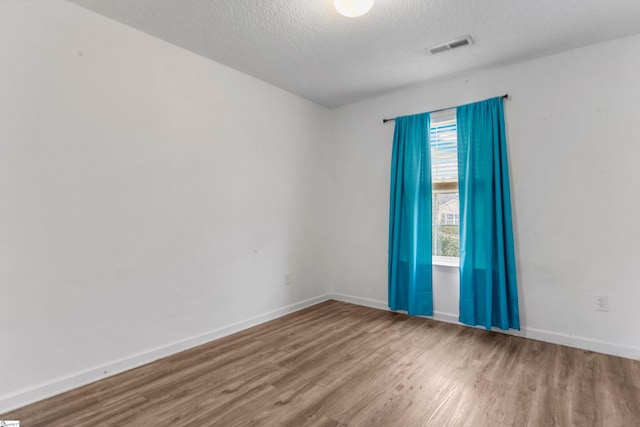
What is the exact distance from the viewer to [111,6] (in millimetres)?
2277

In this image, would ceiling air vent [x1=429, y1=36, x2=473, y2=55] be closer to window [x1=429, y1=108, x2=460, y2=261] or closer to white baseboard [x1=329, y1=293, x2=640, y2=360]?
window [x1=429, y1=108, x2=460, y2=261]

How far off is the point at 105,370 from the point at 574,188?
4.10 meters

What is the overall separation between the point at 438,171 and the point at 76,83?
342 cm

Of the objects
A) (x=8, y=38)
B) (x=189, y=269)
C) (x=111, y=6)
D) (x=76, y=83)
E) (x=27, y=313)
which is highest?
(x=111, y=6)

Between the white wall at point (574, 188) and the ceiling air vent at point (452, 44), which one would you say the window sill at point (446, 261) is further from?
the ceiling air vent at point (452, 44)

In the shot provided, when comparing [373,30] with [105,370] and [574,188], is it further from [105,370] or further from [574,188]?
[105,370]

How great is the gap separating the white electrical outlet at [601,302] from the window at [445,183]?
1.21 metres

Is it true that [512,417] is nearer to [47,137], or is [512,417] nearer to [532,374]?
[532,374]

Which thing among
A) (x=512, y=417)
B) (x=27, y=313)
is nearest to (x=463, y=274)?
(x=512, y=417)

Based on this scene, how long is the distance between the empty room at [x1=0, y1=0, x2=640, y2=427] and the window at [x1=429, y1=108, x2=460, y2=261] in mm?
26

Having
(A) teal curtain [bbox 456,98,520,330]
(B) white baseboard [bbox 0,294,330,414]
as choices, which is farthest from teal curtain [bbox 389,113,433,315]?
(B) white baseboard [bbox 0,294,330,414]

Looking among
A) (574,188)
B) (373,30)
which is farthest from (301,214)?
(574,188)

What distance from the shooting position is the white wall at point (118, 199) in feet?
6.66

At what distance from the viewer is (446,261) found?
3668 mm
